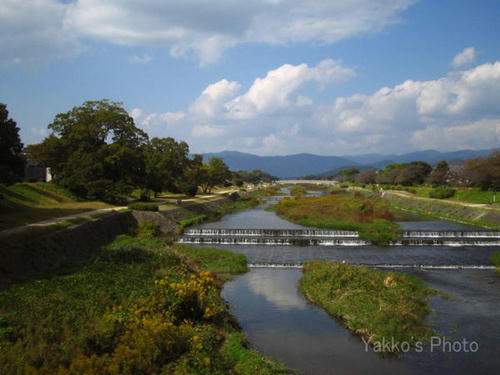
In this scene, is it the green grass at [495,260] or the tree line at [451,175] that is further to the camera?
the tree line at [451,175]

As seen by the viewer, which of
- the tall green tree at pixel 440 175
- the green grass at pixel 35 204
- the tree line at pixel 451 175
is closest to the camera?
the green grass at pixel 35 204

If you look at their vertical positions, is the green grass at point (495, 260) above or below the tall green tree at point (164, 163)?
below

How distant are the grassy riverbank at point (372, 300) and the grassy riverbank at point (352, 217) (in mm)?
12173

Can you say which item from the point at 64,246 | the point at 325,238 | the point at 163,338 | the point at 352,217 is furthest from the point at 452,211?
the point at 163,338

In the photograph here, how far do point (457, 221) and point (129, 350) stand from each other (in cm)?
4369

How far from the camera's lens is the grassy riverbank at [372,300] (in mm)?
13172

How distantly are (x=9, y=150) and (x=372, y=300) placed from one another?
889 inches

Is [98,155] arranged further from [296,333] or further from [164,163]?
[296,333]

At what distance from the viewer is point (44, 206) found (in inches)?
1435

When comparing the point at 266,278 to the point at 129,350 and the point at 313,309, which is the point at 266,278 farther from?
the point at 129,350

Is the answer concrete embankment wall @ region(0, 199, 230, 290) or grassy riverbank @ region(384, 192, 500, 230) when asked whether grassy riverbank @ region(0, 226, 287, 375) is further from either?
grassy riverbank @ region(384, 192, 500, 230)

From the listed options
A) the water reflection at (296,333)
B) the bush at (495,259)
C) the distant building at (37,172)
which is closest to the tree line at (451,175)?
the bush at (495,259)

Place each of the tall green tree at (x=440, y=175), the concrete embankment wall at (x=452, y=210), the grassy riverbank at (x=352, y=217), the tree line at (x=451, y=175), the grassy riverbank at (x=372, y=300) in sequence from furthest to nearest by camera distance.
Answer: the tall green tree at (x=440, y=175) < the tree line at (x=451, y=175) < the concrete embankment wall at (x=452, y=210) < the grassy riverbank at (x=352, y=217) < the grassy riverbank at (x=372, y=300)

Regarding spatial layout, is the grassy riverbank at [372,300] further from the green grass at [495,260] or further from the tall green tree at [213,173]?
the tall green tree at [213,173]
